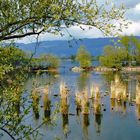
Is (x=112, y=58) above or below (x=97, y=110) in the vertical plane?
above

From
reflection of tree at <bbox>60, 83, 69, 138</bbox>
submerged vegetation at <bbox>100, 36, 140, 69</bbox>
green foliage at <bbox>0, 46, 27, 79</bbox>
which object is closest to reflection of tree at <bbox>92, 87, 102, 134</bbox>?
reflection of tree at <bbox>60, 83, 69, 138</bbox>

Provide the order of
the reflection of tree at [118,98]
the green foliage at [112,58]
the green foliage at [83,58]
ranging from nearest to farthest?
1. the reflection of tree at [118,98]
2. the green foliage at [112,58]
3. the green foliage at [83,58]

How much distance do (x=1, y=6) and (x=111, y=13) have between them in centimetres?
213

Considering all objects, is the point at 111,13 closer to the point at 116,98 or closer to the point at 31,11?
the point at 31,11

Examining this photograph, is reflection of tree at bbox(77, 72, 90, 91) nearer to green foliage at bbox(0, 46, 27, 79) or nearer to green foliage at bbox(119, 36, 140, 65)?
green foliage at bbox(119, 36, 140, 65)

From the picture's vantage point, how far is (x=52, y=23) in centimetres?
720

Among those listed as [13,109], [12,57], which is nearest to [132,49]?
[12,57]

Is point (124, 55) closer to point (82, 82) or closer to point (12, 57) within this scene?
point (82, 82)

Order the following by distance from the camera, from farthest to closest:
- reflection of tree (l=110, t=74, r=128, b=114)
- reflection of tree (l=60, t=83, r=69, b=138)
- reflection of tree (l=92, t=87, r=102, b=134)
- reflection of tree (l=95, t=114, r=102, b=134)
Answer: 1. reflection of tree (l=110, t=74, r=128, b=114)
2. reflection of tree (l=92, t=87, r=102, b=134)
3. reflection of tree (l=60, t=83, r=69, b=138)
4. reflection of tree (l=95, t=114, r=102, b=134)

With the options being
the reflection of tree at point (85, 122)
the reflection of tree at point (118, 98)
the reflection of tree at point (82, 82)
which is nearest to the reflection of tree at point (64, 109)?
the reflection of tree at point (85, 122)

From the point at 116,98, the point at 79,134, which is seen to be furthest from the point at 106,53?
the point at 79,134

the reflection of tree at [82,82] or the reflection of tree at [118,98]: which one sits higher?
the reflection of tree at [118,98]

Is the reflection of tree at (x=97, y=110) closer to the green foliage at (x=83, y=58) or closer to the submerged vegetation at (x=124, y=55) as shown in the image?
the submerged vegetation at (x=124, y=55)

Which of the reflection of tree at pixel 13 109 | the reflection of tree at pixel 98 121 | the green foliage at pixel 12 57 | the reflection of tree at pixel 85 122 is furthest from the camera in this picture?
the reflection of tree at pixel 98 121
